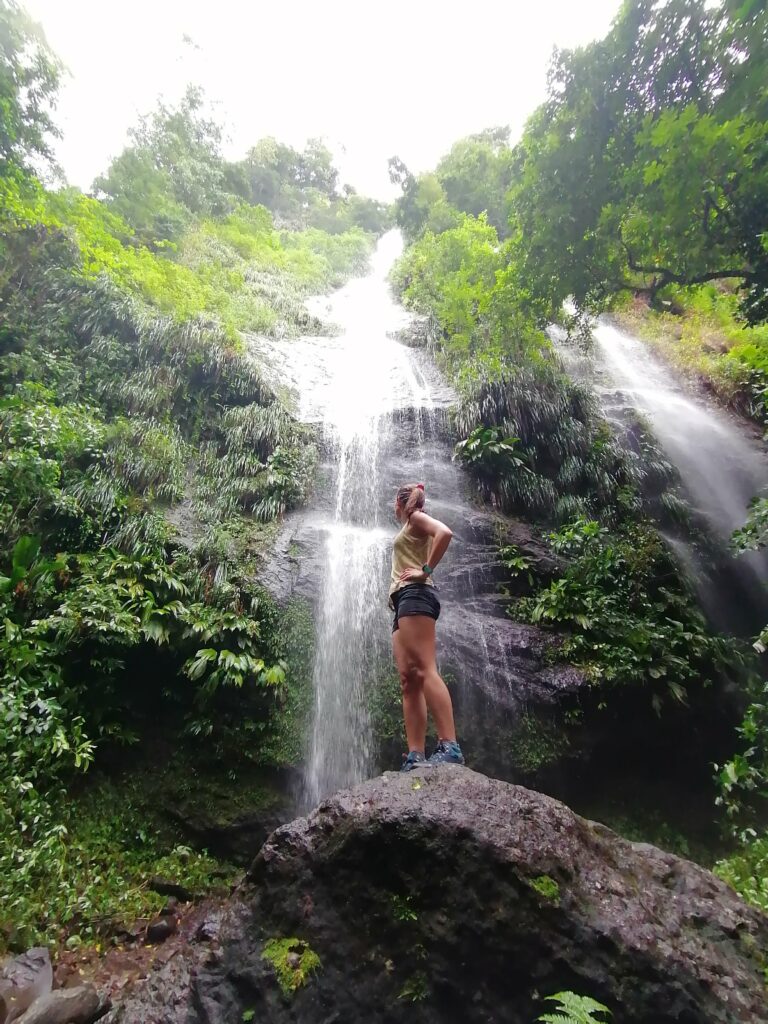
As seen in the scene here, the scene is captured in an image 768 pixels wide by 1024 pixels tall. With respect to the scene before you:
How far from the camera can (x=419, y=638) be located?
3.68 m

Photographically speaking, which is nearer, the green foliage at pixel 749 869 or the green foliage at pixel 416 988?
the green foliage at pixel 416 988

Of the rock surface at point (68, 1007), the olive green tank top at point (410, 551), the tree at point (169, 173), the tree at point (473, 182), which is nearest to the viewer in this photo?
the rock surface at point (68, 1007)

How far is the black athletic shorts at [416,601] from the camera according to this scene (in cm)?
375

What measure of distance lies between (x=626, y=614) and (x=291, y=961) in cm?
503

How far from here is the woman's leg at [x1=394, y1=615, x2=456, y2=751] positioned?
3.54 metres

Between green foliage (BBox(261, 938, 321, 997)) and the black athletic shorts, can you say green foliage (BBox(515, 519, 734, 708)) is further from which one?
green foliage (BBox(261, 938, 321, 997))

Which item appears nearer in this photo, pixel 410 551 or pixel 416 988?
pixel 416 988

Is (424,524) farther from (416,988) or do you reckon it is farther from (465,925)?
(416,988)

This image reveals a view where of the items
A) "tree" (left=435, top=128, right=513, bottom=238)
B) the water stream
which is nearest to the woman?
the water stream

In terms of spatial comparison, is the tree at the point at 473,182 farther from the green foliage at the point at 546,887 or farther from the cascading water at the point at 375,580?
the green foliage at the point at 546,887

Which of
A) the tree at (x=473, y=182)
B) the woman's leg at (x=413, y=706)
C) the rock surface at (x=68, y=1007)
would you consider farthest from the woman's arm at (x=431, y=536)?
the tree at (x=473, y=182)

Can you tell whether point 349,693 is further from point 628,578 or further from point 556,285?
point 556,285

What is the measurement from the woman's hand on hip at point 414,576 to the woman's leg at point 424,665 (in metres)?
0.27

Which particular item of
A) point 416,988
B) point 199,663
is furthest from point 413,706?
point 199,663
